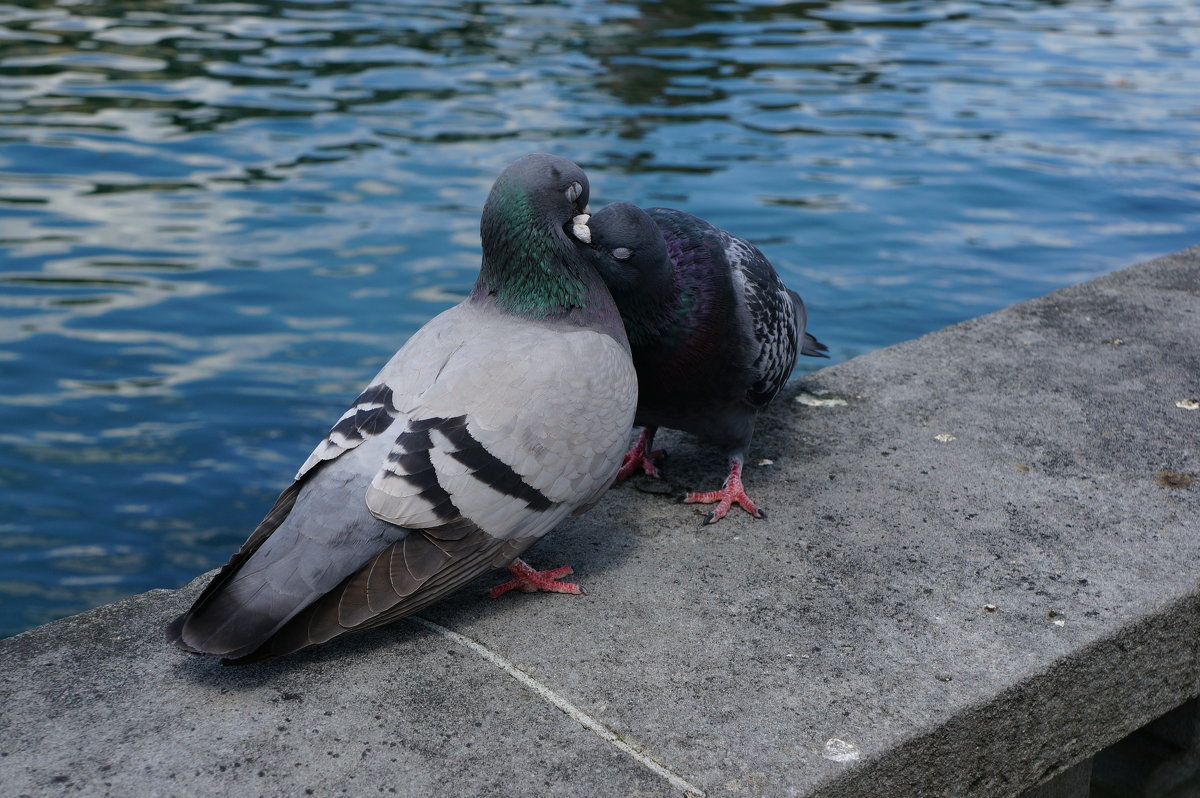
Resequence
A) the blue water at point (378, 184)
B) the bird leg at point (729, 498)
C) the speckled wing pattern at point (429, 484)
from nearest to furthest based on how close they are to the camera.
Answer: the speckled wing pattern at point (429, 484) → the bird leg at point (729, 498) → the blue water at point (378, 184)

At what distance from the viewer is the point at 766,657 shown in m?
2.72

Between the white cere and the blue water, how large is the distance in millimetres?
2579

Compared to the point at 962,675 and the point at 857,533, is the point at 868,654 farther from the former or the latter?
the point at 857,533

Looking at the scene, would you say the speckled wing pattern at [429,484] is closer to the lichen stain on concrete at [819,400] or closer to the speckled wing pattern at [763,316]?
the speckled wing pattern at [763,316]

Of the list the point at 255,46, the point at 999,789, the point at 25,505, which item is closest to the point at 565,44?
the point at 255,46

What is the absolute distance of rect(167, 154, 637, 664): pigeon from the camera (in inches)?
98.6

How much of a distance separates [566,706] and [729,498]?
1031mm

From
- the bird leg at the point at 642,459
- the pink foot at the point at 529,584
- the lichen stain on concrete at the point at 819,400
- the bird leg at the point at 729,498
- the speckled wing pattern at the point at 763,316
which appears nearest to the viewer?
the pink foot at the point at 529,584

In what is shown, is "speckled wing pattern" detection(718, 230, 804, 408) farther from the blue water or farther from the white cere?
the blue water

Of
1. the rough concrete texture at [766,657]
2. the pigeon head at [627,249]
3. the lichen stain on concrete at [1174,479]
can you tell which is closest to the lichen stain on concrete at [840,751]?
the rough concrete texture at [766,657]

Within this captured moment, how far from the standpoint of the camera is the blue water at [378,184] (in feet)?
18.6

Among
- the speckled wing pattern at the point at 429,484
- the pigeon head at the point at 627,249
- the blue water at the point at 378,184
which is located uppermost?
the pigeon head at the point at 627,249

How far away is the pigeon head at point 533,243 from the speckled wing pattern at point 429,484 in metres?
0.10

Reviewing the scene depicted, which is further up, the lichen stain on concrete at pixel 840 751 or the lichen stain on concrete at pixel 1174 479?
the lichen stain on concrete at pixel 1174 479
